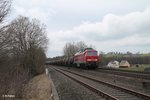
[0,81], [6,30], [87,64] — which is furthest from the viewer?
[87,64]

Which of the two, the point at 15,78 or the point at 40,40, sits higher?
the point at 40,40

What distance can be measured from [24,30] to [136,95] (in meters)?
52.0

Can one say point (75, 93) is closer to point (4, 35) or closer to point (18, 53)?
point (4, 35)

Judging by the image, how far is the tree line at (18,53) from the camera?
15.7m

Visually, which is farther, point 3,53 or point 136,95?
point 3,53

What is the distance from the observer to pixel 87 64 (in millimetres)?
47531

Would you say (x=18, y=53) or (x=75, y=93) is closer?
(x=75, y=93)

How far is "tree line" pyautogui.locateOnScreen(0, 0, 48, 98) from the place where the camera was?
1572cm

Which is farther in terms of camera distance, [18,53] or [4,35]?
[18,53]

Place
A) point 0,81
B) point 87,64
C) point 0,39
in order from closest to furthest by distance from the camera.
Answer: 1. point 0,81
2. point 0,39
3. point 87,64

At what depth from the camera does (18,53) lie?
3809 centimetres

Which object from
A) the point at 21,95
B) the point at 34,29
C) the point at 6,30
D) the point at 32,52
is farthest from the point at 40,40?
the point at 21,95

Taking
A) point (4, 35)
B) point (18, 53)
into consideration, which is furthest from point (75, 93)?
point (18, 53)

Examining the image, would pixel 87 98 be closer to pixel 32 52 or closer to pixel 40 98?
pixel 40 98
